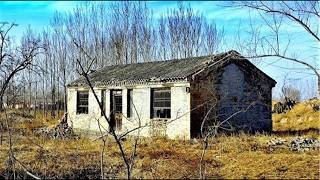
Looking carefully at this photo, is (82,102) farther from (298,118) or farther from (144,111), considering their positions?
(298,118)

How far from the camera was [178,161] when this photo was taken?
12438 millimetres

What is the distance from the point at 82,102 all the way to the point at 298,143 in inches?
528

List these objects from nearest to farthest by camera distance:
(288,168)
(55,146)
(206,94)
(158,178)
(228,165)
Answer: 1. (158,178)
2. (288,168)
3. (228,165)
4. (55,146)
5. (206,94)

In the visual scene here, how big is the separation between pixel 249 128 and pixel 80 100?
10148 mm

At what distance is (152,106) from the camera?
20250 mm

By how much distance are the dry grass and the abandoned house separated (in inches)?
187

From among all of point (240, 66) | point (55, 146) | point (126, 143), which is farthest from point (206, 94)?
point (55, 146)

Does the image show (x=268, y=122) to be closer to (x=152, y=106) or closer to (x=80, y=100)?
(x=152, y=106)

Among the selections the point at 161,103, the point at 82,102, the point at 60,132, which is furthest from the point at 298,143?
the point at 82,102

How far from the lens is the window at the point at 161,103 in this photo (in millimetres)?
19562

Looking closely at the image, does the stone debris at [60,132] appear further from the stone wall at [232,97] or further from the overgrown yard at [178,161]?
the stone wall at [232,97]

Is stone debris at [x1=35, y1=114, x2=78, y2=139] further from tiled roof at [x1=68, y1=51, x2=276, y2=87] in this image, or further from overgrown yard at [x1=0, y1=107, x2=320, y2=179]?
overgrown yard at [x1=0, y1=107, x2=320, y2=179]

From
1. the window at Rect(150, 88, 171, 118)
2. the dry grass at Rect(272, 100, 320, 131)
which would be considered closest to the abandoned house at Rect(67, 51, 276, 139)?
the window at Rect(150, 88, 171, 118)

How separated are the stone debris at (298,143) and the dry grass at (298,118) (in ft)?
25.8
